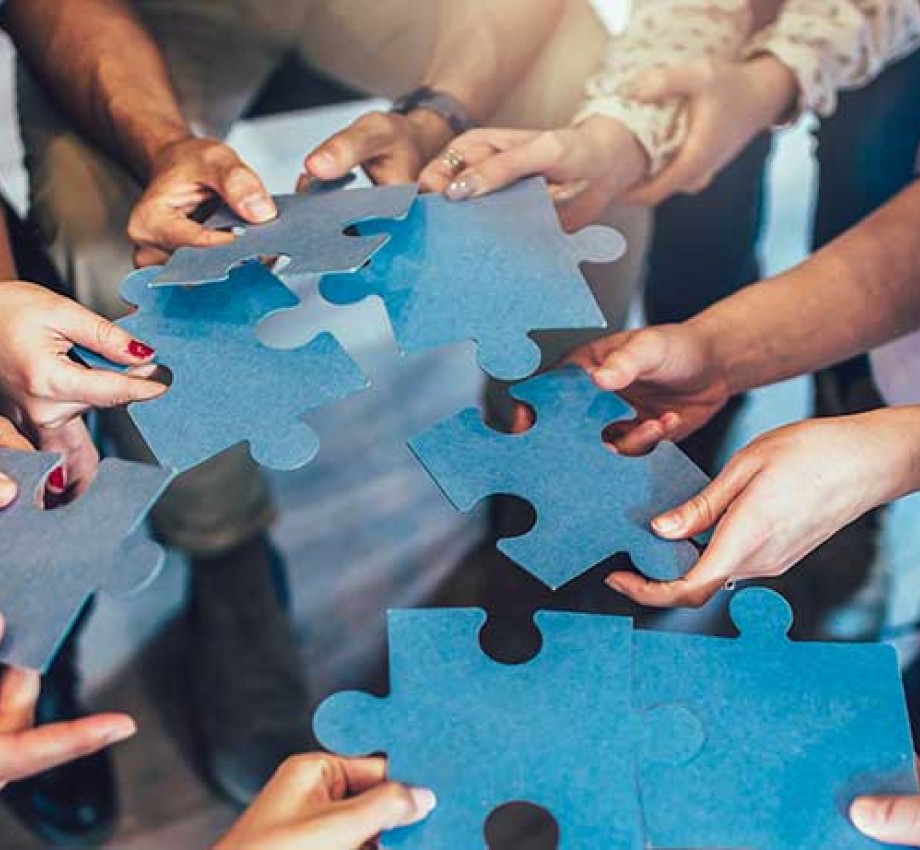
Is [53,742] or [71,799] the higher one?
[53,742]

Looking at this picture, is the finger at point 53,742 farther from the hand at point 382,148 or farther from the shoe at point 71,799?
the hand at point 382,148

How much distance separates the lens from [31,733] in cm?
81

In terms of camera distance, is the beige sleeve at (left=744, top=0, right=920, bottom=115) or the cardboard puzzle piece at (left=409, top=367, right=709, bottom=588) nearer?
the cardboard puzzle piece at (left=409, top=367, right=709, bottom=588)

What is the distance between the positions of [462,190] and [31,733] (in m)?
0.53

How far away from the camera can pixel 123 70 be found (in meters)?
1.20

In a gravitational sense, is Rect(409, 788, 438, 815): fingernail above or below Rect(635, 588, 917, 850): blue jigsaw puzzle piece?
below

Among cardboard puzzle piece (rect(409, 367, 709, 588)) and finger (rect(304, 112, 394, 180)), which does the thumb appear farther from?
cardboard puzzle piece (rect(409, 367, 709, 588))

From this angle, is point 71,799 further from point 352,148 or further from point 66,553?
point 352,148

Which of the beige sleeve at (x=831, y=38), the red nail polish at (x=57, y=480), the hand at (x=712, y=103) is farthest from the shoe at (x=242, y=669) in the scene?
the beige sleeve at (x=831, y=38)

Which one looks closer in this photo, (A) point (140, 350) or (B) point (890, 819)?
(B) point (890, 819)

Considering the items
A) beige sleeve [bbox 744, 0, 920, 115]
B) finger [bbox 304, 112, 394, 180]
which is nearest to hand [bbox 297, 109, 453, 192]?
finger [bbox 304, 112, 394, 180]

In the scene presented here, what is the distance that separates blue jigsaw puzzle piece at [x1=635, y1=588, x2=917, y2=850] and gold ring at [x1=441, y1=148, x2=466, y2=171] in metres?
0.46

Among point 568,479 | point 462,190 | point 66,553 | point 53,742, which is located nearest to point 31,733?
point 53,742

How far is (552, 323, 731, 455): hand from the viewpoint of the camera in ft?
2.89
